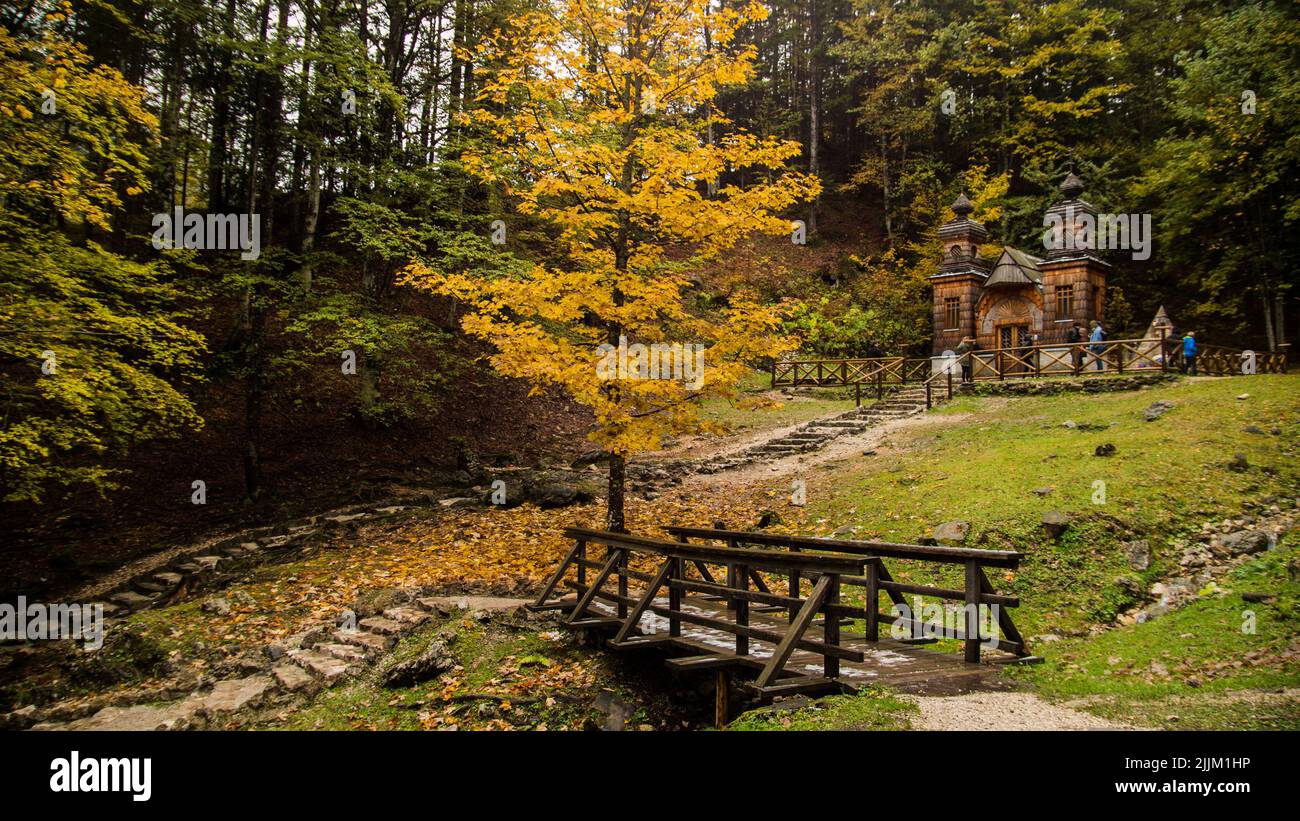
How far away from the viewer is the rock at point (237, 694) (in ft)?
22.9

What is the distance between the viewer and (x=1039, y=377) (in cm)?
2277

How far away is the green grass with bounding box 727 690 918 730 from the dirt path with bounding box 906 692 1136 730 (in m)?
0.14

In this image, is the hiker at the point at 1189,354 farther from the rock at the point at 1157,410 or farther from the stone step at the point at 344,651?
the stone step at the point at 344,651

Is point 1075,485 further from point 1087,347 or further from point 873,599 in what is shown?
point 1087,347

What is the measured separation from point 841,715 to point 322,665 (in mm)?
6481

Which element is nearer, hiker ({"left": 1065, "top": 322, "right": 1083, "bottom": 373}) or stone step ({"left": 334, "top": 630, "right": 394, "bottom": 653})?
stone step ({"left": 334, "top": 630, "right": 394, "bottom": 653})

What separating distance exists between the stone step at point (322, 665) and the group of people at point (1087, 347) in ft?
78.8

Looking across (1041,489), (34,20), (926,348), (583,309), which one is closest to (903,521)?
(1041,489)

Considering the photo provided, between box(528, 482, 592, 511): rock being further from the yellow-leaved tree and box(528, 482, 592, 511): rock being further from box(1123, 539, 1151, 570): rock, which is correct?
box(1123, 539, 1151, 570): rock

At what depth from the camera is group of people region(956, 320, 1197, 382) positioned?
2073cm

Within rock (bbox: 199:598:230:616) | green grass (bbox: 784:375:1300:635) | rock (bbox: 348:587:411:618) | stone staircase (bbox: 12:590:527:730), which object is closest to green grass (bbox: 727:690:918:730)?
green grass (bbox: 784:375:1300:635)

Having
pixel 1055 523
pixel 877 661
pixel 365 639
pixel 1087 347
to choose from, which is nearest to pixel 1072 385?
pixel 1087 347

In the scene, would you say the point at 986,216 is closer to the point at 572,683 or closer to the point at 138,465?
the point at 572,683
